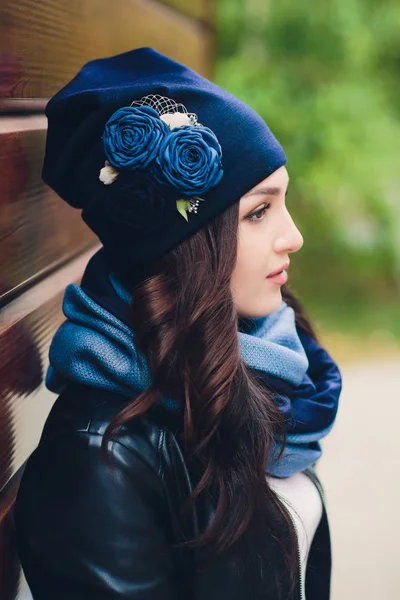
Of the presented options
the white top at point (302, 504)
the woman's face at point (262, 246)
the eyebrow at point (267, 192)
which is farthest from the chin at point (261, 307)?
the white top at point (302, 504)

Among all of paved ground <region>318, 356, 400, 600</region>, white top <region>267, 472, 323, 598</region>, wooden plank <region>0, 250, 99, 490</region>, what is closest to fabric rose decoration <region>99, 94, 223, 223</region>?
wooden plank <region>0, 250, 99, 490</region>

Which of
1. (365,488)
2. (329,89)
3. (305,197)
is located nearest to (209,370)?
(365,488)

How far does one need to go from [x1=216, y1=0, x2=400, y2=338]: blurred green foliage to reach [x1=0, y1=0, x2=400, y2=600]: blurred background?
1 centimetres

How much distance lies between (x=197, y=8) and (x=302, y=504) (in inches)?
133

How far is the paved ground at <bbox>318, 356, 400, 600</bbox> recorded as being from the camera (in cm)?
353

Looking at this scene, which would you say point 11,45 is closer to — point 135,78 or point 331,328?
point 135,78

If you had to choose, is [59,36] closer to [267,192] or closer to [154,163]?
[154,163]

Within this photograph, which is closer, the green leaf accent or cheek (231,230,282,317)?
the green leaf accent

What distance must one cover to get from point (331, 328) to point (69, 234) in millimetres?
5391

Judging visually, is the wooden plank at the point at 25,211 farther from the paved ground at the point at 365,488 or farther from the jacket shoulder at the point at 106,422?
the paved ground at the point at 365,488

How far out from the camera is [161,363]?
5.36ft

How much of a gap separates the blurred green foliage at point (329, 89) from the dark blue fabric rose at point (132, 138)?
5.21 meters

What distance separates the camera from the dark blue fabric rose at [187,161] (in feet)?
5.24

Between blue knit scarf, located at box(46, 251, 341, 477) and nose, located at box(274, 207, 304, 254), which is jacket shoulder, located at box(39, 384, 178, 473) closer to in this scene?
blue knit scarf, located at box(46, 251, 341, 477)
